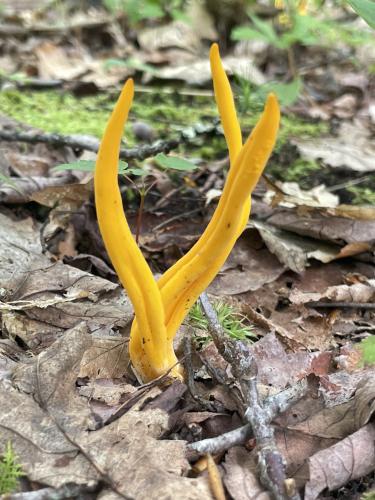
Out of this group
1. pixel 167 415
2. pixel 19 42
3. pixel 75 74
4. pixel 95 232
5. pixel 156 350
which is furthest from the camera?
pixel 19 42

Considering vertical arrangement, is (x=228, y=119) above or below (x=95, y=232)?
above

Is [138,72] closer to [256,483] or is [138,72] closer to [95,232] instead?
[95,232]

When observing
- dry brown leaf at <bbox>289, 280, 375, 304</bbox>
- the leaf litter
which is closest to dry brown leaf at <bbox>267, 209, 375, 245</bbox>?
the leaf litter


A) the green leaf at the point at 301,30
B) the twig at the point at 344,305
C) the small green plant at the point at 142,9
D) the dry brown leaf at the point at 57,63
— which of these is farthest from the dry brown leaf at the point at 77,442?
the small green plant at the point at 142,9

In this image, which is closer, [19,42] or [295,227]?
[295,227]

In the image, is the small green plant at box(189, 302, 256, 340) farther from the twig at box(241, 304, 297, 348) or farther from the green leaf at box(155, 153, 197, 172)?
the green leaf at box(155, 153, 197, 172)

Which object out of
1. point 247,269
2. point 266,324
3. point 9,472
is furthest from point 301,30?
point 9,472

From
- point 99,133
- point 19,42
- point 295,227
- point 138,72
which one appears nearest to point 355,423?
point 295,227
